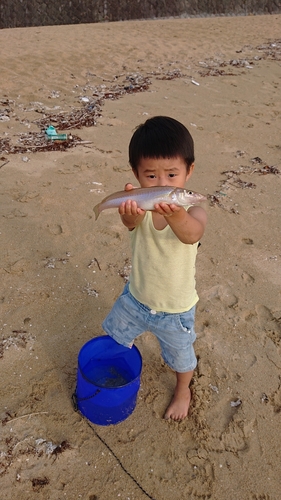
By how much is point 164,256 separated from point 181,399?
3.26ft

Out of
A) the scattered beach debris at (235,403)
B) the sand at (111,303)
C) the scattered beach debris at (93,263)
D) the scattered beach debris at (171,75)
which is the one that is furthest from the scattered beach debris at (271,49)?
the scattered beach debris at (235,403)

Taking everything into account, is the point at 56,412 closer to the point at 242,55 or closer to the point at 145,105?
the point at 145,105

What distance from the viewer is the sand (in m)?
2.25

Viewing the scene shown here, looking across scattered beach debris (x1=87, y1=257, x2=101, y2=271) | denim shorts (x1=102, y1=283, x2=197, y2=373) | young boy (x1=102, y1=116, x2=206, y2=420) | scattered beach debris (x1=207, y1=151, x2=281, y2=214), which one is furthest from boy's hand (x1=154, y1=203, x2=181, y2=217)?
scattered beach debris (x1=207, y1=151, x2=281, y2=214)

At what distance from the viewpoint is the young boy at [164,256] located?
194 cm

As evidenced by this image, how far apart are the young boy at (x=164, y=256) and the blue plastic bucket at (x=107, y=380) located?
21cm

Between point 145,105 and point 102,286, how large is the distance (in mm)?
5252

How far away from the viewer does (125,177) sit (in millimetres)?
5160

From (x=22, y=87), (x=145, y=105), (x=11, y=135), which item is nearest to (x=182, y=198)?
(x=11, y=135)

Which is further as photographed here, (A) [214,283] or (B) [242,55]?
(B) [242,55]

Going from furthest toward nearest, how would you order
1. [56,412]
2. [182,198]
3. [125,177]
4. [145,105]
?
1. [145,105]
2. [125,177]
3. [56,412]
4. [182,198]

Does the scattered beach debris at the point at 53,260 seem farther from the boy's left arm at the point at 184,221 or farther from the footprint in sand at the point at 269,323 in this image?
the boy's left arm at the point at 184,221

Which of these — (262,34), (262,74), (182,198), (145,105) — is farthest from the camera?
(262,34)

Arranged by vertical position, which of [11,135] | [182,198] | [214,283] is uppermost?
[182,198]
